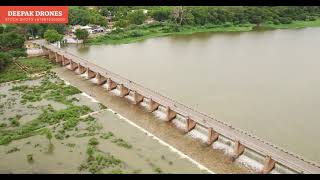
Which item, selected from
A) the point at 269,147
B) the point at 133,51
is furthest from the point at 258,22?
the point at 269,147

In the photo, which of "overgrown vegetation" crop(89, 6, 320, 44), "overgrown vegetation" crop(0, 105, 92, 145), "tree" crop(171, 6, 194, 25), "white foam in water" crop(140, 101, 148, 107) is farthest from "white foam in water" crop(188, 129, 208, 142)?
"tree" crop(171, 6, 194, 25)

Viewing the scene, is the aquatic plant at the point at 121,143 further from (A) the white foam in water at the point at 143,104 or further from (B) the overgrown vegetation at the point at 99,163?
(A) the white foam in water at the point at 143,104

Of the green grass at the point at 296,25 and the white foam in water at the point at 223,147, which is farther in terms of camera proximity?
the green grass at the point at 296,25

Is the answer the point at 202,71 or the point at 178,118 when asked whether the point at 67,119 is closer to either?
the point at 178,118

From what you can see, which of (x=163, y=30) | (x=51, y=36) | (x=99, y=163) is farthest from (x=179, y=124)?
(x=163, y=30)

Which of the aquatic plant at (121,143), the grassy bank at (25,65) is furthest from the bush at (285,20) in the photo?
the aquatic plant at (121,143)

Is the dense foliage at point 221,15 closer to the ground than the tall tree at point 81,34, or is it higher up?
higher up
